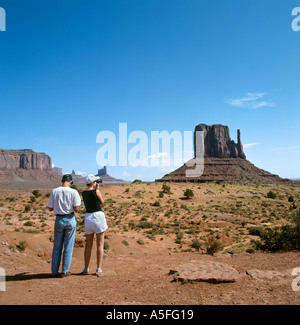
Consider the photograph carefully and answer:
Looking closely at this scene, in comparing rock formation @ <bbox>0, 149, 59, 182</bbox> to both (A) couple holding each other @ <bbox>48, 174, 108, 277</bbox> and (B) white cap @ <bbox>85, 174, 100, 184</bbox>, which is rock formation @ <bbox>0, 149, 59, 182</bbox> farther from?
(B) white cap @ <bbox>85, 174, 100, 184</bbox>

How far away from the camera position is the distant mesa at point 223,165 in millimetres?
97500

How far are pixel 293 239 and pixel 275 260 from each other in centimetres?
256

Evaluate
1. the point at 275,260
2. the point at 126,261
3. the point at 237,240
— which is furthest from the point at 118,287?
the point at 237,240

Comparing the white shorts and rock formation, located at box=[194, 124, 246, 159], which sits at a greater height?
rock formation, located at box=[194, 124, 246, 159]

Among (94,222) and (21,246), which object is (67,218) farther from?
(21,246)

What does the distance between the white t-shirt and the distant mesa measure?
86274 mm

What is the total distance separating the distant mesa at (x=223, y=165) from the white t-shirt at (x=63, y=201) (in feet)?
283

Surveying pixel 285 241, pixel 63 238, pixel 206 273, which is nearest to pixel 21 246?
pixel 63 238

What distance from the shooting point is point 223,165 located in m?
113

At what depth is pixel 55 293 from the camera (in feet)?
14.0

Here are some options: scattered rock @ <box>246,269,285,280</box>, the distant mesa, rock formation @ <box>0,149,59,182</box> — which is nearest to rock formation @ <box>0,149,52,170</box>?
rock formation @ <box>0,149,59,182</box>

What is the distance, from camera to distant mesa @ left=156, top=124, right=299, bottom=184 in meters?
97.5

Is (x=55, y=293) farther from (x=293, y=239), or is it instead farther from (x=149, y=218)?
(x=149, y=218)

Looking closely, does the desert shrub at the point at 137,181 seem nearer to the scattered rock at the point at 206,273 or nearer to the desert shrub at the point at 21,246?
the desert shrub at the point at 21,246
